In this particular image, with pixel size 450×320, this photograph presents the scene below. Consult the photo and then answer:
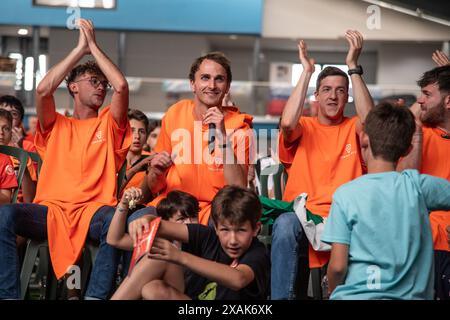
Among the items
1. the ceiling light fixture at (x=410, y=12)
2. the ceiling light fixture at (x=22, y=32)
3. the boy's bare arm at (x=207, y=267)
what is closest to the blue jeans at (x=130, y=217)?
the boy's bare arm at (x=207, y=267)

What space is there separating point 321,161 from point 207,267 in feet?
5.26

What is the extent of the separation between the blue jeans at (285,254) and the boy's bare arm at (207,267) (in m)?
0.59

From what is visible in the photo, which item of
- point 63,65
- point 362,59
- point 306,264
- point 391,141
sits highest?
point 362,59

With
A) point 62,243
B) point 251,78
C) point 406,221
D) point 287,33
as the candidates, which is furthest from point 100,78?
point 287,33

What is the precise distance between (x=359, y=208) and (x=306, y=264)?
3.57ft

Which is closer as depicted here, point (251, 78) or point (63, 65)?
point (63, 65)

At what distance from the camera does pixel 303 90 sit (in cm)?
453

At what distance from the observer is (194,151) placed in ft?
15.7

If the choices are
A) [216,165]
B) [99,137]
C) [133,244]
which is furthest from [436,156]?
[99,137]

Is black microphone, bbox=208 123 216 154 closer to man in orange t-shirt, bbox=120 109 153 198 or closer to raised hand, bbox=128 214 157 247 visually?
man in orange t-shirt, bbox=120 109 153 198

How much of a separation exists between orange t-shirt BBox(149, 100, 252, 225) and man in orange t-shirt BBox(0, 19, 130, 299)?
27 centimetres

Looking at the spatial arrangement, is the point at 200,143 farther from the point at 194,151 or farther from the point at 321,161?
the point at 321,161

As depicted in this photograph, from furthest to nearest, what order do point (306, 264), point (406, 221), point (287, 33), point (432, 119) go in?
point (287, 33) → point (432, 119) → point (306, 264) → point (406, 221)

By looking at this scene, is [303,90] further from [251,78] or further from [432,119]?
[251,78]
